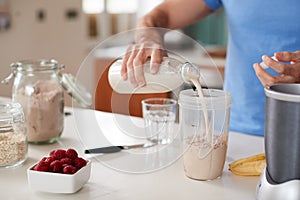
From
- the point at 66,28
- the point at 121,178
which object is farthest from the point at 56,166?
the point at 66,28

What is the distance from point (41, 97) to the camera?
118 cm

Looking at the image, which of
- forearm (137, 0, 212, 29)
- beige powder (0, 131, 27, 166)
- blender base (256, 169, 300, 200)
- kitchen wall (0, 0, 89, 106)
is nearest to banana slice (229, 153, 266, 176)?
blender base (256, 169, 300, 200)

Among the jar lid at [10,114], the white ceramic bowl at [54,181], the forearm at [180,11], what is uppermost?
the forearm at [180,11]

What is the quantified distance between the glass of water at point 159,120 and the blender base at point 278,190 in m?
0.37

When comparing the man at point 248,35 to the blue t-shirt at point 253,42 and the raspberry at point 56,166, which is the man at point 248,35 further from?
the raspberry at point 56,166

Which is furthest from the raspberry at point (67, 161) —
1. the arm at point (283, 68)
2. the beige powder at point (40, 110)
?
the arm at point (283, 68)

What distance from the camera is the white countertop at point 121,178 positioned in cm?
88

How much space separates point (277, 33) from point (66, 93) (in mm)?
645

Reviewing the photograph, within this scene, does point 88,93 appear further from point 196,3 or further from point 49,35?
point 49,35

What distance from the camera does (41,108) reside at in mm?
1170

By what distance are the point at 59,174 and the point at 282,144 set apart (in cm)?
40

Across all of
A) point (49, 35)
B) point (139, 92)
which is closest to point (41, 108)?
point (139, 92)

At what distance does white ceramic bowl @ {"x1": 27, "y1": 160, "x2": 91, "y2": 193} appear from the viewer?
0.86 m

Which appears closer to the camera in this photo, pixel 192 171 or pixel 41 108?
pixel 192 171
